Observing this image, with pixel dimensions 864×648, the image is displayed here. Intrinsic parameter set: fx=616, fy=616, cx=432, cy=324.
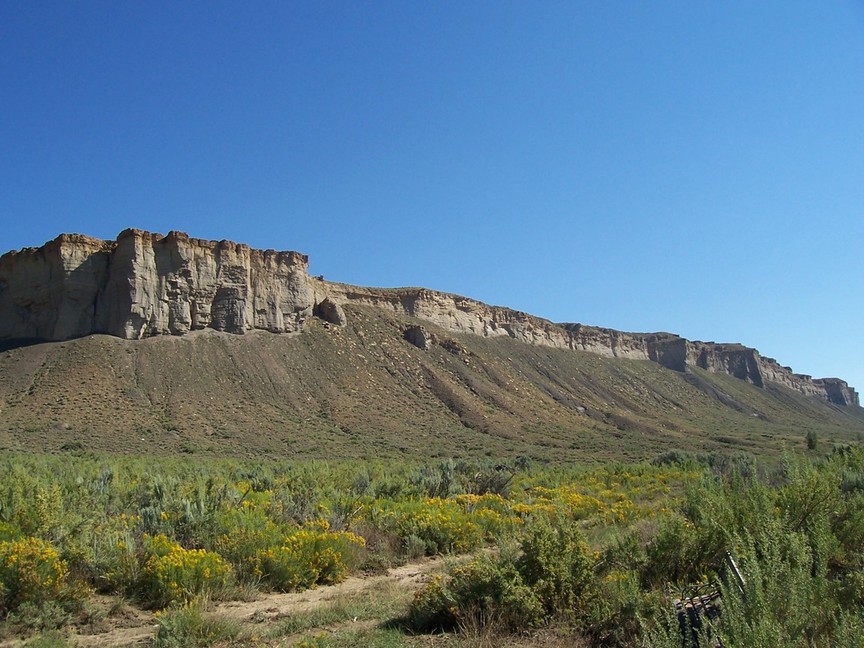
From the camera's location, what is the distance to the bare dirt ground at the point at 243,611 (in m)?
6.30

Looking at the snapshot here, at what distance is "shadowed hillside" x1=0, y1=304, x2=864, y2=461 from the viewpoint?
1604 inches

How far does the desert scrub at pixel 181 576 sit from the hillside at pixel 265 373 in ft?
95.4

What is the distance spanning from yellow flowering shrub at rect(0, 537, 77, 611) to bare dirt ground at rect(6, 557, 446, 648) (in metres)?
0.52

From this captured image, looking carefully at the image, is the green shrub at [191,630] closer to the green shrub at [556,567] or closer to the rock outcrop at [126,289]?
the green shrub at [556,567]

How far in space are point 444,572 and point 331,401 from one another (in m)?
45.4

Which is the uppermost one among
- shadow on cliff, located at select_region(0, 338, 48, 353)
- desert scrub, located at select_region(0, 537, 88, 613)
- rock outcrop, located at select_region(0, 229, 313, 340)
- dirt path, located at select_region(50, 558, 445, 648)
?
rock outcrop, located at select_region(0, 229, 313, 340)

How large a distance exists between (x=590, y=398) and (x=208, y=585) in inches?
2807

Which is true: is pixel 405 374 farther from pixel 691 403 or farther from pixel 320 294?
pixel 691 403

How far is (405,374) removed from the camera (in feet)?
204

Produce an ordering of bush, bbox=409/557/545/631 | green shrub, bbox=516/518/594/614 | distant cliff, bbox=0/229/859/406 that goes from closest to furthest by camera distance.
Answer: bush, bbox=409/557/545/631 → green shrub, bbox=516/518/594/614 → distant cliff, bbox=0/229/859/406

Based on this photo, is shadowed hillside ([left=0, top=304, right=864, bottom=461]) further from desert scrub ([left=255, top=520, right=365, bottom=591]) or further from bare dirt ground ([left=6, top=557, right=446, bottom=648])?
bare dirt ground ([left=6, top=557, right=446, bottom=648])


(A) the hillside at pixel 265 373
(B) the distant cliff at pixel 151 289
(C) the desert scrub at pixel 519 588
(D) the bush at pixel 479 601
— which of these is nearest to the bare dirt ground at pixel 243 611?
(D) the bush at pixel 479 601

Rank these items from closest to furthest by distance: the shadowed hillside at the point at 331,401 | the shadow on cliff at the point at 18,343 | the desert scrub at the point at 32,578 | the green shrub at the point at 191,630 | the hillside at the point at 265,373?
the green shrub at the point at 191,630 < the desert scrub at the point at 32,578 < the shadowed hillside at the point at 331,401 < the hillside at the point at 265,373 < the shadow on cliff at the point at 18,343

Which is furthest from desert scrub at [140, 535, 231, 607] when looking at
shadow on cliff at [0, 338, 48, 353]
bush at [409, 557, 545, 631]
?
shadow on cliff at [0, 338, 48, 353]
